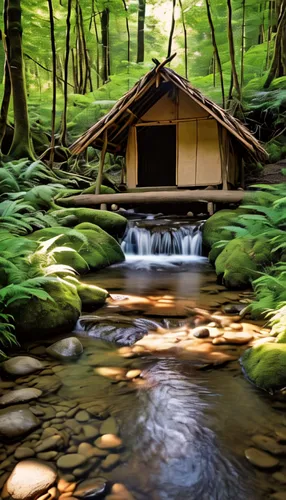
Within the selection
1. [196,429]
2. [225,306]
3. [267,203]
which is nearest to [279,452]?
[196,429]

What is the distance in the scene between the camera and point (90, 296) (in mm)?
4578

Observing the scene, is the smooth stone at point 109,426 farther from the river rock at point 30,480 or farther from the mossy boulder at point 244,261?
the mossy boulder at point 244,261

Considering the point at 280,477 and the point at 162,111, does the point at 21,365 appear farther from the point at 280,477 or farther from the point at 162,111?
the point at 162,111

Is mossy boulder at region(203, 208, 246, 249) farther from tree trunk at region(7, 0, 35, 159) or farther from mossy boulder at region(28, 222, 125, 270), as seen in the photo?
tree trunk at region(7, 0, 35, 159)

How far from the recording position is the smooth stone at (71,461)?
72.3 inches

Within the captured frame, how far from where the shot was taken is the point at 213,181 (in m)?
11.1

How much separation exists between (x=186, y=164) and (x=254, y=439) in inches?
398

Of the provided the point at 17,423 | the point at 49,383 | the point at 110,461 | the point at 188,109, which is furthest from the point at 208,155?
the point at 110,461

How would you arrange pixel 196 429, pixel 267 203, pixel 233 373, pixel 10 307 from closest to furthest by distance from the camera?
1. pixel 196 429
2. pixel 233 373
3. pixel 10 307
4. pixel 267 203

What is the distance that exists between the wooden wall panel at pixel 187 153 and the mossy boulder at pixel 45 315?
8294mm

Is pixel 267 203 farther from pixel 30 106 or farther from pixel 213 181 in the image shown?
pixel 30 106

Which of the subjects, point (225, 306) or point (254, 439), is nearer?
point (254, 439)

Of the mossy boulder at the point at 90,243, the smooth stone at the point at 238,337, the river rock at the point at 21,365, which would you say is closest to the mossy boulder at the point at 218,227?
the mossy boulder at the point at 90,243

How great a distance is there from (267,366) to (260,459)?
88cm
